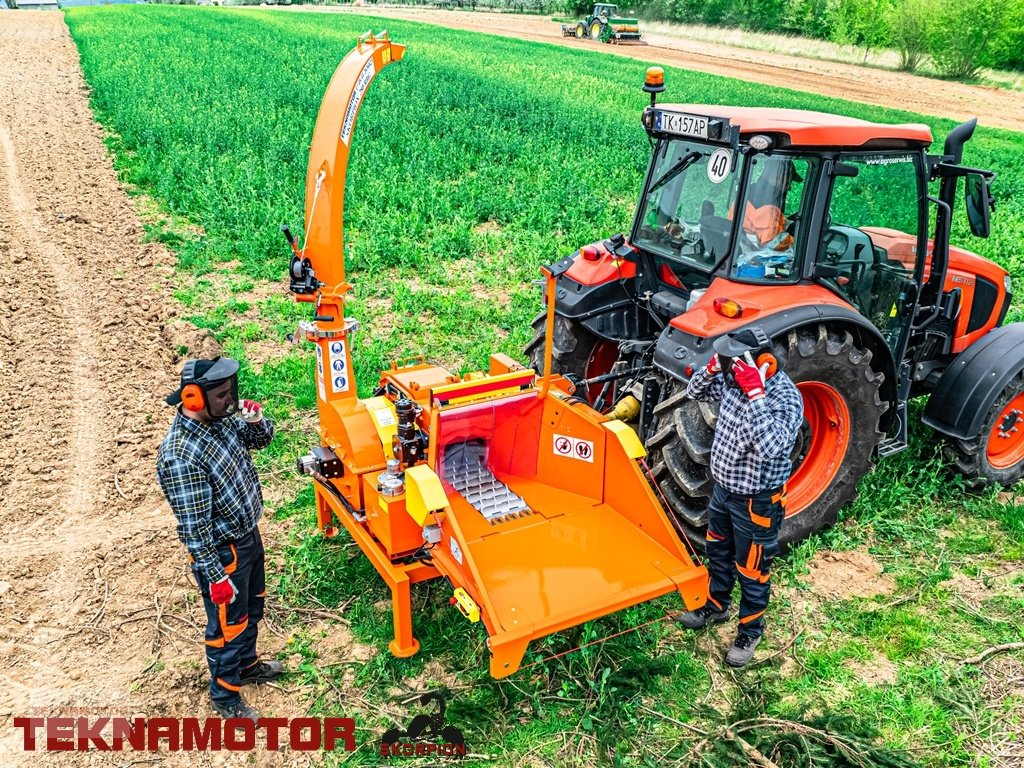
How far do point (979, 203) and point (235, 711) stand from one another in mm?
5372

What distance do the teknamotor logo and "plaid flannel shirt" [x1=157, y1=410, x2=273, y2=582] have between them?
113 cm

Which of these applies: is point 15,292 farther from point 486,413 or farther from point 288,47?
point 288,47

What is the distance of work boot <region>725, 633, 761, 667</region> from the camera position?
4.14 metres

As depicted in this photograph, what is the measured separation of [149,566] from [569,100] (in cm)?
1697

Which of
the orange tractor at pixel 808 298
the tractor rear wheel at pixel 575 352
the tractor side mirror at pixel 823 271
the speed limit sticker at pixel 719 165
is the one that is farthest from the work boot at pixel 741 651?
the speed limit sticker at pixel 719 165

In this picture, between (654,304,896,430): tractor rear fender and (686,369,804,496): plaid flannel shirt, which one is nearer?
(686,369,804,496): plaid flannel shirt

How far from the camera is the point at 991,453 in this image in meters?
5.84

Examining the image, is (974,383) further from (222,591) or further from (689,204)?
(222,591)

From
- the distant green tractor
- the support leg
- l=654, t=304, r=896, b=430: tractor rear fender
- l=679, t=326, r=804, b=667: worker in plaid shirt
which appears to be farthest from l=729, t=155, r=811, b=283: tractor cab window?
the distant green tractor

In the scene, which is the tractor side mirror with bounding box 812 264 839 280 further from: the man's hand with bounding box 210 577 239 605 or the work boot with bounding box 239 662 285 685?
the work boot with bounding box 239 662 285 685

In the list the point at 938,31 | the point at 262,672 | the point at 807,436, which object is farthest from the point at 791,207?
the point at 938,31

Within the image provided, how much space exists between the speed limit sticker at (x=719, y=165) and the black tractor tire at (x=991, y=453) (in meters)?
2.58

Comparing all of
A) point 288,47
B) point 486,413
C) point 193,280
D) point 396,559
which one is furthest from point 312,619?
point 288,47

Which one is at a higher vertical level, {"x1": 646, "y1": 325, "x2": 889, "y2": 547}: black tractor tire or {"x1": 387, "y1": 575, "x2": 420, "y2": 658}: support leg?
{"x1": 646, "y1": 325, "x2": 889, "y2": 547}: black tractor tire
